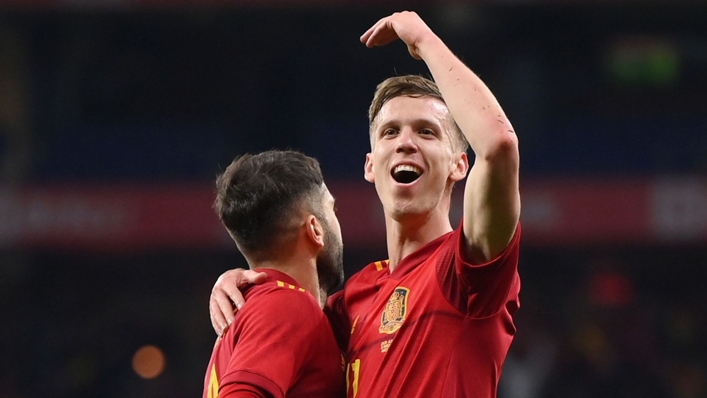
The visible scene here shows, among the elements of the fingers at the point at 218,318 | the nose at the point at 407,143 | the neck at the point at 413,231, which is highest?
the nose at the point at 407,143

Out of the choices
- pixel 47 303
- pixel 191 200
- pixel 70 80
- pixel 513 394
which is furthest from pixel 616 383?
pixel 70 80

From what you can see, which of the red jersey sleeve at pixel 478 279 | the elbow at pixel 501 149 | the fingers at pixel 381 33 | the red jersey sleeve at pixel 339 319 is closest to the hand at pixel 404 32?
the fingers at pixel 381 33

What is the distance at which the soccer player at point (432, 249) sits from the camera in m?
2.44

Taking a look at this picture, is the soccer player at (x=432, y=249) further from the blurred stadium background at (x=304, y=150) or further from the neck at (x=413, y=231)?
the blurred stadium background at (x=304, y=150)

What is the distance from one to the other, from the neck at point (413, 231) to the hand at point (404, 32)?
512 millimetres

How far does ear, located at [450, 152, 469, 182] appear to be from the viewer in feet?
9.94

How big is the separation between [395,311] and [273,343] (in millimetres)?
378

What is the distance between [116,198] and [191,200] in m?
0.77

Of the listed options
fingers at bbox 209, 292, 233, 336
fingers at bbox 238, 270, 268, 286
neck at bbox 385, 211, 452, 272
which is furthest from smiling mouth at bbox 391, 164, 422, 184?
fingers at bbox 209, 292, 233, 336

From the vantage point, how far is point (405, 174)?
2990mm

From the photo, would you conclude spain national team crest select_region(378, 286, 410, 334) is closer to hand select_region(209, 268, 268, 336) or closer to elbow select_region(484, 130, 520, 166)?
hand select_region(209, 268, 268, 336)

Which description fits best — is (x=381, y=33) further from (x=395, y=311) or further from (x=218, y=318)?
(x=218, y=318)

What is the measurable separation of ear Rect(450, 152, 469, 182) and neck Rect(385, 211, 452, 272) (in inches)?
4.7

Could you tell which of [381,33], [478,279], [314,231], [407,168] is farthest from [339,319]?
[381,33]
